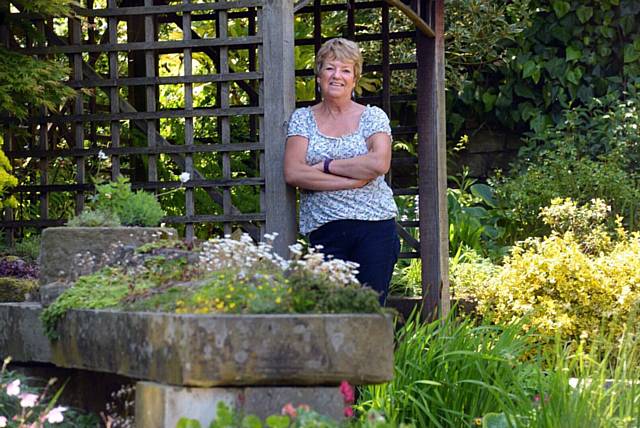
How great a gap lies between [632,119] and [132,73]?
13.8 feet

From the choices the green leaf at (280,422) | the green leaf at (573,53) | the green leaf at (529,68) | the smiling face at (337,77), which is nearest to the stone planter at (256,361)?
the green leaf at (280,422)

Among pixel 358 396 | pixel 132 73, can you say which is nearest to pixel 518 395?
pixel 358 396

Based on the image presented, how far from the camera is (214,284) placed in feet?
A: 12.9

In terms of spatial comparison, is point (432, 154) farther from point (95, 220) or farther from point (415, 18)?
point (95, 220)

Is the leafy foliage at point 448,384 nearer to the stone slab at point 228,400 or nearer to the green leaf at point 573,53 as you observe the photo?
the stone slab at point 228,400

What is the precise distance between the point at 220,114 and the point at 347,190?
1.37m

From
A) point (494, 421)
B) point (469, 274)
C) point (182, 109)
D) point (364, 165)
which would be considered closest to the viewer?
point (494, 421)

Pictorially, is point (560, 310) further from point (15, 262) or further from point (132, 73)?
point (132, 73)

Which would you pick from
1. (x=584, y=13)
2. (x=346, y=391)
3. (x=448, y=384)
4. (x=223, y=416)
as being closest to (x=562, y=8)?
(x=584, y=13)

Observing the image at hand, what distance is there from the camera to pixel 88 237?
470 centimetres

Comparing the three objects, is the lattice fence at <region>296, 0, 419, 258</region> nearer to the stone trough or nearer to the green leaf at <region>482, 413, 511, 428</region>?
the green leaf at <region>482, 413, 511, 428</region>

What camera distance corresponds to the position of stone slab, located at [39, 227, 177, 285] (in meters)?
4.68

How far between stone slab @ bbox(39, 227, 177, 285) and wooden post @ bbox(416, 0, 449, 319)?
11.4 ft

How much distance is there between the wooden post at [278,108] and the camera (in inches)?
230
